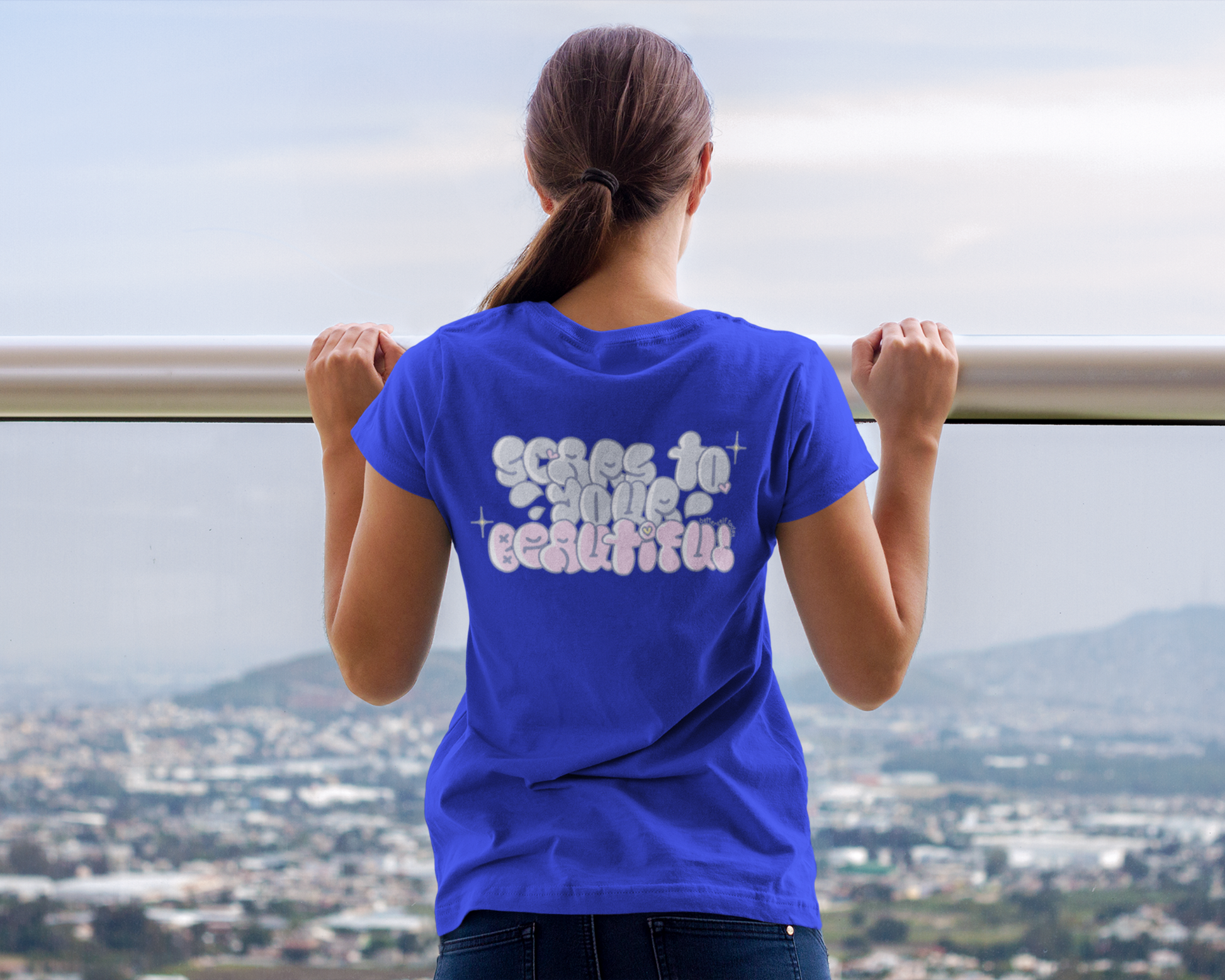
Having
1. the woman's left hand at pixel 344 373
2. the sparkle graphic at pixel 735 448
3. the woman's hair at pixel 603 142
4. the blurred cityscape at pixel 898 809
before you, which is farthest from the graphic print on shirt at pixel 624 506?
the blurred cityscape at pixel 898 809

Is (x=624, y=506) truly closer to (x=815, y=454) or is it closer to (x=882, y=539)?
(x=815, y=454)

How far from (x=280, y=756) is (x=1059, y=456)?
2.75 feet

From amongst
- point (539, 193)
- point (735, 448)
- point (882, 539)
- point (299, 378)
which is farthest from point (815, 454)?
point (299, 378)

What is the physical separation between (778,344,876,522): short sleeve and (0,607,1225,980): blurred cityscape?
0.38m

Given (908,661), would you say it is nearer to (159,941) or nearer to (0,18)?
(159,941)

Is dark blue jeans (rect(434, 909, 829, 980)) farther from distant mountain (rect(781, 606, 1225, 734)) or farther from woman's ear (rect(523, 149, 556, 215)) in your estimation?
woman's ear (rect(523, 149, 556, 215))

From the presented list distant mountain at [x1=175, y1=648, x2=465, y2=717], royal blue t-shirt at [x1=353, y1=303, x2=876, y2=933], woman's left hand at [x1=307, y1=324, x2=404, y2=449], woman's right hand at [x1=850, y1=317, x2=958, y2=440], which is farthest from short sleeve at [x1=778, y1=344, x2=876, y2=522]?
distant mountain at [x1=175, y1=648, x2=465, y2=717]

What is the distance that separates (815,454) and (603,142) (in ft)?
0.86

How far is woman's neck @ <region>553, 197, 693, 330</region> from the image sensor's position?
675mm

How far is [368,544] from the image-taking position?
27.7 inches

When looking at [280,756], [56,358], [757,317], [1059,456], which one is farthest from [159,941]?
[1059,456]

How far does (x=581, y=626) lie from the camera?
24.9 inches

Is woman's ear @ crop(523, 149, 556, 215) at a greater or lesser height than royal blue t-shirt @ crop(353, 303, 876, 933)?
greater

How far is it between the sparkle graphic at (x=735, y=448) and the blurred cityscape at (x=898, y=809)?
0.43 metres
